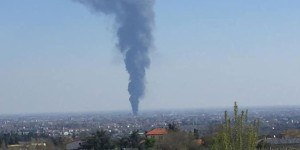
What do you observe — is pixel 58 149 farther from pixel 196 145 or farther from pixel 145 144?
pixel 196 145

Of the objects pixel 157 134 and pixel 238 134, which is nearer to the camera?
pixel 238 134

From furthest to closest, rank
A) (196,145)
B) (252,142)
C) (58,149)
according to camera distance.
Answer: (58,149) < (196,145) < (252,142)

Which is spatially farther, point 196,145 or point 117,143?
point 117,143

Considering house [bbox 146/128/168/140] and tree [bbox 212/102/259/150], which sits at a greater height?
tree [bbox 212/102/259/150]

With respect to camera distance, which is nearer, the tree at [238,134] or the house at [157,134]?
the tree at [238,134]

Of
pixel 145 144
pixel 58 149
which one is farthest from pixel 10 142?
pixel 145 144

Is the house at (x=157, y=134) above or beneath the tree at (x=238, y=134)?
beneath

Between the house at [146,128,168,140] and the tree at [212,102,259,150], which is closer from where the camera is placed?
the tree at [212,102,259,150]

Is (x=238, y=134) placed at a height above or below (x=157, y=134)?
above
